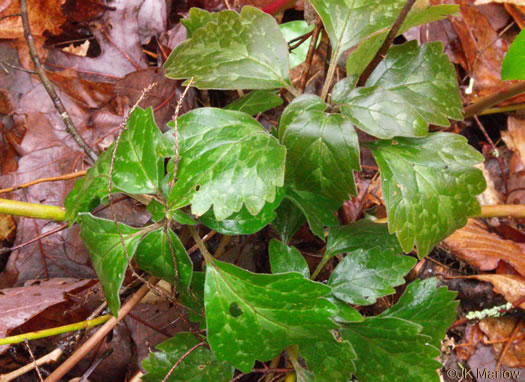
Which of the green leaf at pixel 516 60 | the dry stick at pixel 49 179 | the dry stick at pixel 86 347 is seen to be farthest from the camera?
the dry stick at pixel 49 179

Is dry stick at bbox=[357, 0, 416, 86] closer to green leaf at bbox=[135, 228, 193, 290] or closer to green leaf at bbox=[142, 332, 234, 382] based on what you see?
green leaf at bbox=[135, 228, 193, 290]

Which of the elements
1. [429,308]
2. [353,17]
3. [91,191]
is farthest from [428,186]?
[91,191]

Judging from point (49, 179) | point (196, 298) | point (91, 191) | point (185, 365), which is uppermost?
point (91, 191)

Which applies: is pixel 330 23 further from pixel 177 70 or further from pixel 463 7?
pixel 463 7

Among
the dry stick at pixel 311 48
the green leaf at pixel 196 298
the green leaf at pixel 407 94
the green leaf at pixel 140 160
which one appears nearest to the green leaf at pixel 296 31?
the dry stick at pixel 311 48

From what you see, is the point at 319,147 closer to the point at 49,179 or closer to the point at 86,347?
the point at 86,347

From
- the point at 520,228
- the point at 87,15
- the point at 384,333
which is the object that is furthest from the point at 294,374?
the point at 87,15

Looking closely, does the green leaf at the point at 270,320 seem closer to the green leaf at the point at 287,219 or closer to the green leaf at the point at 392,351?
the green leaf at the point at 392,351
